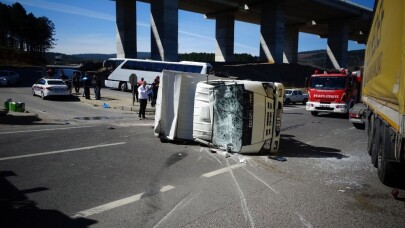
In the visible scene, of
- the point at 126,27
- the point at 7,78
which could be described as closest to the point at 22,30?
the point at 126,27

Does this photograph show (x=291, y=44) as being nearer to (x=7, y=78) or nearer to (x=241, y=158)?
(x=7, y=78)

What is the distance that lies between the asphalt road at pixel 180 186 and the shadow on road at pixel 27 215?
0.01m

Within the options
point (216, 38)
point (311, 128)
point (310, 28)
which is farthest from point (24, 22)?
point (311, 128)

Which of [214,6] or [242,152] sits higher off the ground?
[214,6]

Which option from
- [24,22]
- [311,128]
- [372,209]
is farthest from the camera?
[24,22]

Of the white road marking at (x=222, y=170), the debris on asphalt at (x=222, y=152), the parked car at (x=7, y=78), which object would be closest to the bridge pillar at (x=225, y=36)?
the parked car at (x=7, y=78)

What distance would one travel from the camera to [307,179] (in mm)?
6152

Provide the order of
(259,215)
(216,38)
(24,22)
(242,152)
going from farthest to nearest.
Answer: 1. (24,22)
2. (216,38)
3. (242,152)
4. (259,215)

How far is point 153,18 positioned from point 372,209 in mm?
38199

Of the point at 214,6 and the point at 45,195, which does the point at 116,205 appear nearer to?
the point at 45,195

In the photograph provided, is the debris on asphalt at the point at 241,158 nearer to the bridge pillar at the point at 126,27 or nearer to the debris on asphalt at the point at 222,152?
the debris on asphalt at the point at 222,152

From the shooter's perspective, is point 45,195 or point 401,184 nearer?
point 45,195

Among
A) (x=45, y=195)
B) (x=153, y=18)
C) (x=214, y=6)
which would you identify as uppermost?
(x=214, y=6)

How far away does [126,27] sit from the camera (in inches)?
1661
